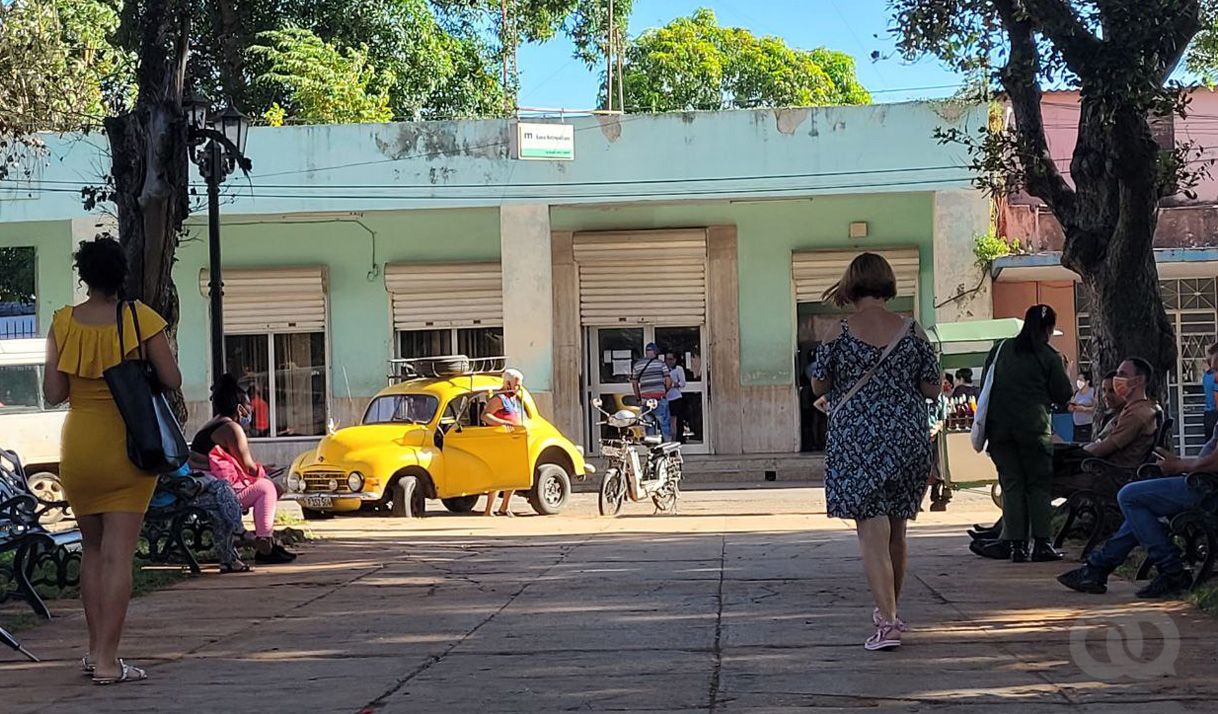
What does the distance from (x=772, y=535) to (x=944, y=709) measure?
27.4 ft

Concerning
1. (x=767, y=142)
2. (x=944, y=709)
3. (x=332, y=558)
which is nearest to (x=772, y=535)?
(x=332, y=558)

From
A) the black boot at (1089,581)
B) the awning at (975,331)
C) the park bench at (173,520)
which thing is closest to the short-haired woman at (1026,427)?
the black boot at (1089,581)

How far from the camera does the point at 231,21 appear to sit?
35000 mm

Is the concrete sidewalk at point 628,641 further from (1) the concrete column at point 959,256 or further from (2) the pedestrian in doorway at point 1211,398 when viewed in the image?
(1) the concrete column at point 959,256

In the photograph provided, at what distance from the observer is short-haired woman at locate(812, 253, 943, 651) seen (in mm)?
7000

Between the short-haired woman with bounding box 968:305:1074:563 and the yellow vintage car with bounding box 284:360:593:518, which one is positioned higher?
the short-haired woman with bounding box 968:305:1074:563

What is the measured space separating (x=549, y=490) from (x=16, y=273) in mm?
23427

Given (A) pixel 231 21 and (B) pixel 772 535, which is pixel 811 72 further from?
(B) pixel 772 535

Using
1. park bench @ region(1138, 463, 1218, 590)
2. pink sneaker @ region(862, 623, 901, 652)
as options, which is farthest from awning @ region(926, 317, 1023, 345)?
pink sneaker @ region(862, 623, 901, 652)

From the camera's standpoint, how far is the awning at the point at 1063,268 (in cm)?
2366

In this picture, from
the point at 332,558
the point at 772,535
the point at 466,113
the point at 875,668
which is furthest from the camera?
the point at 466,113

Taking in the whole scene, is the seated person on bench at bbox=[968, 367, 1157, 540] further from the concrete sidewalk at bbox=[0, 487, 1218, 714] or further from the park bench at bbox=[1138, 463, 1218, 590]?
the park bench at bbox=[1138, 463, 1218, 590]

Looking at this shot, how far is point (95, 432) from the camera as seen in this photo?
665 cm

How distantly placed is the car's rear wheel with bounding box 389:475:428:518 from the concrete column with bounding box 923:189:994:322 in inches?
418
